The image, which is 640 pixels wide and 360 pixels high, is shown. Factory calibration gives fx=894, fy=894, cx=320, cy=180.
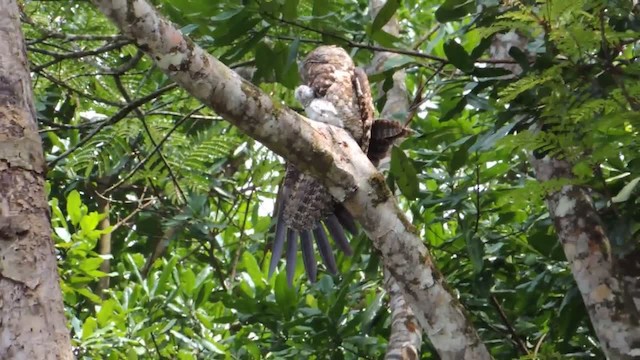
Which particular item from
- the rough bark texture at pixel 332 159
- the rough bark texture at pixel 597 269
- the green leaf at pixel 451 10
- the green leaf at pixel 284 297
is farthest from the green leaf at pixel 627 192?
the green leaf at pixel 284 297

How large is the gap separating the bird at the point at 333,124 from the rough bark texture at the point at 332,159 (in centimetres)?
38

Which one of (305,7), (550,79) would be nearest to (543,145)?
(550,79)

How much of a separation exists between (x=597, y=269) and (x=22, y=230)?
47.0 inches

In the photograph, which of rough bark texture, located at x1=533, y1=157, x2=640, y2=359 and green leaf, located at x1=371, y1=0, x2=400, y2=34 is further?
green leaf, located at x1=371, y1=0, x2=400, y2=34

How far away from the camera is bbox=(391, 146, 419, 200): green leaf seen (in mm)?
2066

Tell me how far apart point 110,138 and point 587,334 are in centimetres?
164

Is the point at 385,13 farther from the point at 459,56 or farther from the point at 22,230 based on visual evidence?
the point at 22,230

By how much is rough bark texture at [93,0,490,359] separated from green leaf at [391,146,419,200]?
4.8 inches

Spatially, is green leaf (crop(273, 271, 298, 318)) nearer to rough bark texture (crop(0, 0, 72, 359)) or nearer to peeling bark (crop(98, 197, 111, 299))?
peeling bark (crop(98, 197, 111, 299))

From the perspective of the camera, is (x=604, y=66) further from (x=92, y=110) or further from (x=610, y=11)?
(x=92, y=110)

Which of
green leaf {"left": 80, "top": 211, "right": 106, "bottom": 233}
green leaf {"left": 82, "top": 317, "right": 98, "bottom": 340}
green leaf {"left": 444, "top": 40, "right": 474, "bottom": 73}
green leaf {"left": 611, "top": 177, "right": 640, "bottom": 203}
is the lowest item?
green leaf {"left": 82, "top": 317, "right": 98, "bottom": 340}

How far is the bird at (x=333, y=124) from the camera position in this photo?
2.44m

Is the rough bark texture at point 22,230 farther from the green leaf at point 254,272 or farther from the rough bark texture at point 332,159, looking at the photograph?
the green leaf at point 254,272

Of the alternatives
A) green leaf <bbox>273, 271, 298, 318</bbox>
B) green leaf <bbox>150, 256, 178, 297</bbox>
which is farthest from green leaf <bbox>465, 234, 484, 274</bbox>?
green leaf <bbox>150, 256, 178, 297</bbox>
